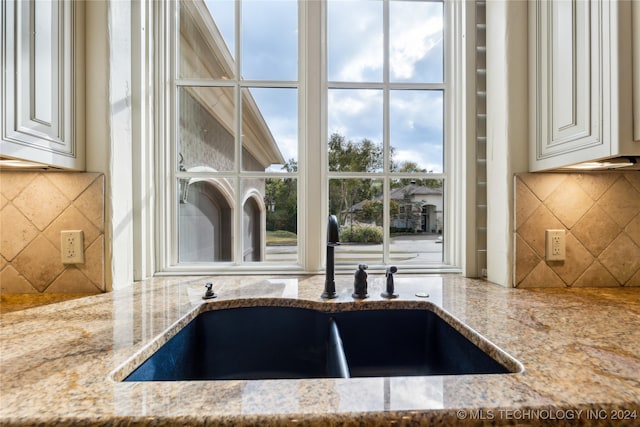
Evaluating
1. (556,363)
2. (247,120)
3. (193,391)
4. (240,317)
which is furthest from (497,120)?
(193,391)

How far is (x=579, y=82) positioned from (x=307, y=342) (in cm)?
122

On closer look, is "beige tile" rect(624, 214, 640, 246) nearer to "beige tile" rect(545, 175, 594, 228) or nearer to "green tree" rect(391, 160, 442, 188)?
"beige tile" rect(545, 175, 594, 228)

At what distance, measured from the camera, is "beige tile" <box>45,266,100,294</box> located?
1121 mm

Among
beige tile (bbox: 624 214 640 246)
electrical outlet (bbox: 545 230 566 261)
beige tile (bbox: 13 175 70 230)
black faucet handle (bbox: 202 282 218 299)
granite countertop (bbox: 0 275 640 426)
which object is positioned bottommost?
granite countertop (bbox: 0 275 640 426)

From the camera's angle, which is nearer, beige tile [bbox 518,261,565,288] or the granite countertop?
the granite countertop

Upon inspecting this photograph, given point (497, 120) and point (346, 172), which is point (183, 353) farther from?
point (497, 120)

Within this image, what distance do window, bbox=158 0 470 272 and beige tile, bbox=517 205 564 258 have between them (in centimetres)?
34

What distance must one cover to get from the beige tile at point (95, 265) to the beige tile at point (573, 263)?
1.76 metres

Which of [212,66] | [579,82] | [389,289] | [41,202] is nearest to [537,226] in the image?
[579,82]

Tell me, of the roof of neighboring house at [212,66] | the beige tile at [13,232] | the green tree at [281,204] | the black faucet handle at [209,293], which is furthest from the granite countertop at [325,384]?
the roof of neighboring house at [212,66]

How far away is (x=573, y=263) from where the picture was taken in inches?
47.4

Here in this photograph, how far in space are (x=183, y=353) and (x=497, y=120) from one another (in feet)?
4.73

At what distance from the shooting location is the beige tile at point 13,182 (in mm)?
1084

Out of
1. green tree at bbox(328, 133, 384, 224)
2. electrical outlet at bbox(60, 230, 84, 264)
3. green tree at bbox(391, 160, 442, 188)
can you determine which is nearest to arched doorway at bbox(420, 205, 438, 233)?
green tree at bbox(391, 160, 442, 188)
